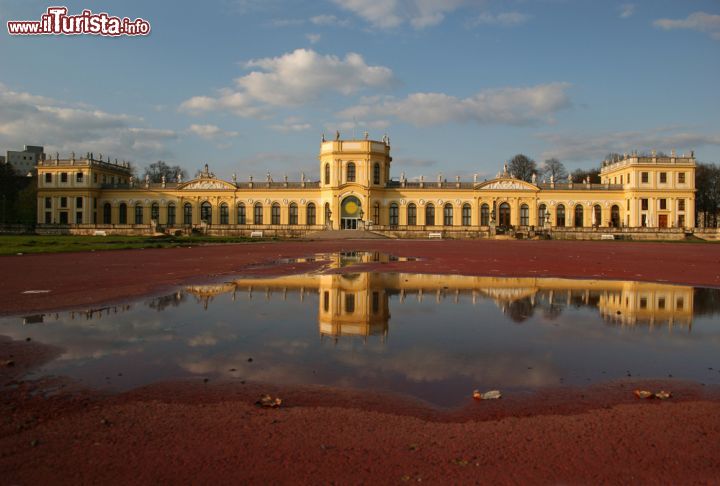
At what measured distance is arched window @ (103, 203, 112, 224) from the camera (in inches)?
3297

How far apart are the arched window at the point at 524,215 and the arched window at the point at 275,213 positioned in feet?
117

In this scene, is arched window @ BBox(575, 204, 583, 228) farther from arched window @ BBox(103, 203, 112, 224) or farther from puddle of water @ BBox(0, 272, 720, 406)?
arched window @ BBox(103, 203, 112, 224)

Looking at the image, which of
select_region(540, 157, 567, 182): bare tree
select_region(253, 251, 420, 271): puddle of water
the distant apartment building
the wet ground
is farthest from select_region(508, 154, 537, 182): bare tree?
the distant apartment building

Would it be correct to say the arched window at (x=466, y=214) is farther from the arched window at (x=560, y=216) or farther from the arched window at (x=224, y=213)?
the arched window at (x=224, y=213)

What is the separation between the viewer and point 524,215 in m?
77.2

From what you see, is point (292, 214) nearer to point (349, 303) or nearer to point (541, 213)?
point (541, 213)

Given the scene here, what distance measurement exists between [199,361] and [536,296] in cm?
902

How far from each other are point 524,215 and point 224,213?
4452cm

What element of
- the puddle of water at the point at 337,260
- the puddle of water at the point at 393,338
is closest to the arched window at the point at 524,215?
the puddle of water at the point at 337,260

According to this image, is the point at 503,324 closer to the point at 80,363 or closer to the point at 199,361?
the point at 199,361

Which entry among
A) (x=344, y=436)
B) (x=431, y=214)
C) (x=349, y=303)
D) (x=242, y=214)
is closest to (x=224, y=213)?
(x=242, y=214)

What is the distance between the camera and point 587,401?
18.7 feet

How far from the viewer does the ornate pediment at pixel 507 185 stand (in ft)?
252

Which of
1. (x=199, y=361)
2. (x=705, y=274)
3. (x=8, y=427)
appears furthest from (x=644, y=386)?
(x=705, y=274)
